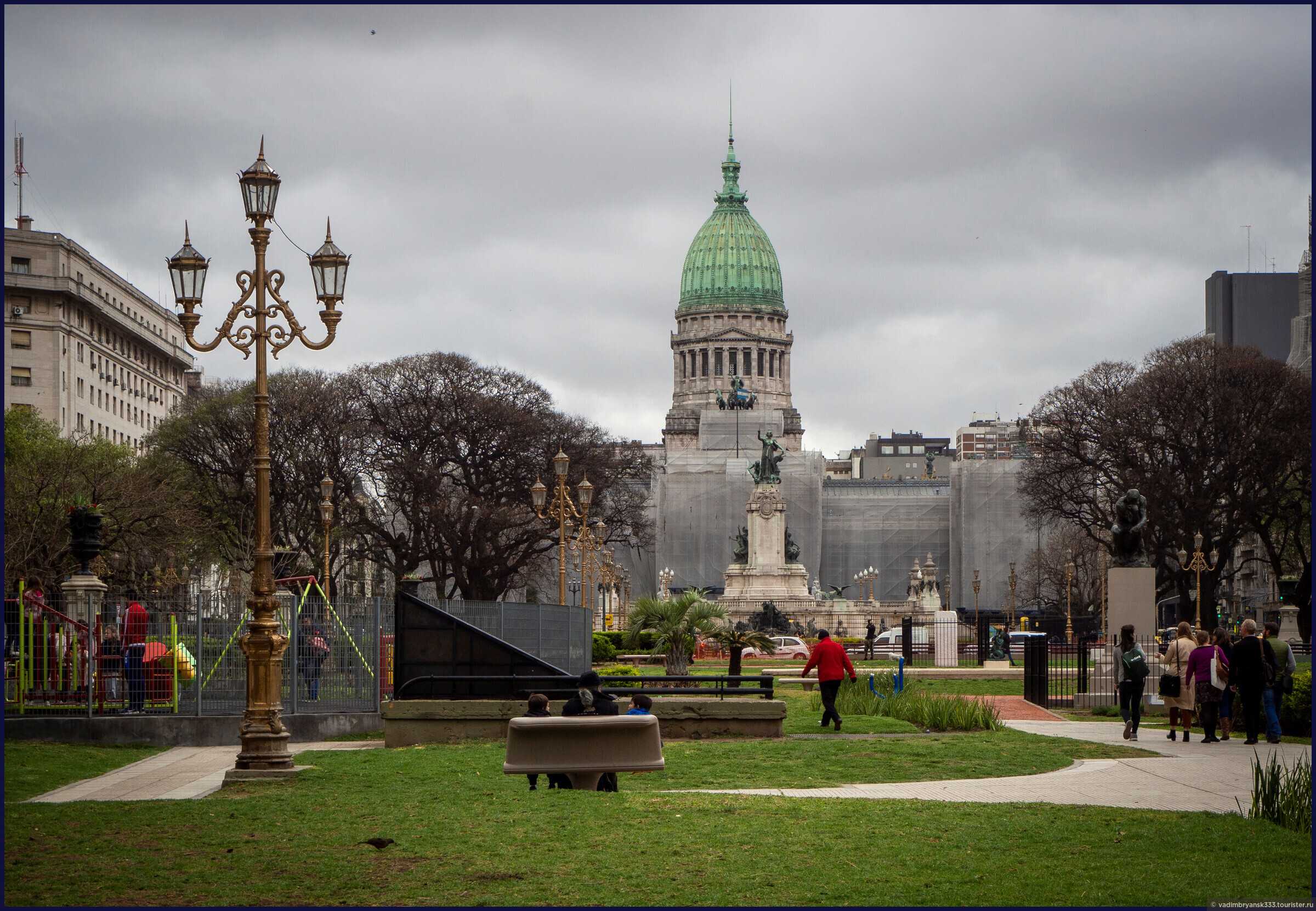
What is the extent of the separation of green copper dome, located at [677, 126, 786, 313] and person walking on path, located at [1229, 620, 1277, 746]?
543 ft

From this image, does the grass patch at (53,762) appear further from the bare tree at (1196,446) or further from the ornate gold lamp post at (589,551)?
the bare tree at (1196,446)

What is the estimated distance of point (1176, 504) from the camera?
72.6 meters

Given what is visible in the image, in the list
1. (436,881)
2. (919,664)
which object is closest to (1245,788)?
(436,881)

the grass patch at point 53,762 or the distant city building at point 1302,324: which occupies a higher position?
the distant city building at point 1302,324

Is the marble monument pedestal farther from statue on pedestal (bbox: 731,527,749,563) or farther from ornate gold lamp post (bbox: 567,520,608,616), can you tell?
ornate gold lamp post (bbox: 567,520,608,616)

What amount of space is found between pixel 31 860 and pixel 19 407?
219 feet

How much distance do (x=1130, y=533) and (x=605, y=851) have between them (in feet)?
83.7

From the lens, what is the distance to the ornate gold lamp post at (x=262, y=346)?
60.7 ft

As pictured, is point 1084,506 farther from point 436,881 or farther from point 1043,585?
point 436,881

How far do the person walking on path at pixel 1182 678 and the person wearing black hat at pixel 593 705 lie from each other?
32.9 ft

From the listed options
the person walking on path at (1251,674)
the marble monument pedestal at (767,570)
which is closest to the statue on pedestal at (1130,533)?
the person walking on path at (1251,674)

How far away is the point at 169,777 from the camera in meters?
19.6

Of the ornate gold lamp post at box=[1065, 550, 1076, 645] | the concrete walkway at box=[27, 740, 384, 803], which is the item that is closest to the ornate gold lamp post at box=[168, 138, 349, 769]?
the concrete walkway at box=[27, 740, 384, 803]

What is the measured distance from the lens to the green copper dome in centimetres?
18788
